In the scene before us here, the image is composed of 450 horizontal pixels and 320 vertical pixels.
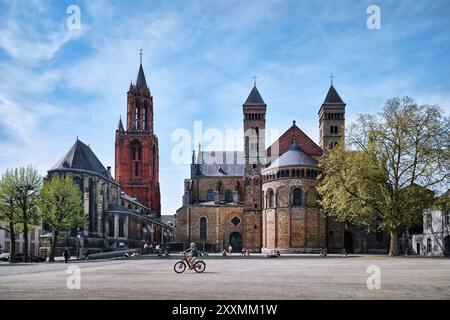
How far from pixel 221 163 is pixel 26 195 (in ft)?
148

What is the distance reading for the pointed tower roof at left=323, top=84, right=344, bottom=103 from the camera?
274ft

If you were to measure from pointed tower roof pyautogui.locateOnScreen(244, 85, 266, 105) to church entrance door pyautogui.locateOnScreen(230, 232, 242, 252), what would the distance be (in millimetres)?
22370

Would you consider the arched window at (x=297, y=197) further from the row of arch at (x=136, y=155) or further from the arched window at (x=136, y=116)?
the arched window at (x=136, y=116)

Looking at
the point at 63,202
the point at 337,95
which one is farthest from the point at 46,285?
the point at 337,95

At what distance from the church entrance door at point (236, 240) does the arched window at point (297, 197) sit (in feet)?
50.1

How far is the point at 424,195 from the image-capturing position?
49.0 m

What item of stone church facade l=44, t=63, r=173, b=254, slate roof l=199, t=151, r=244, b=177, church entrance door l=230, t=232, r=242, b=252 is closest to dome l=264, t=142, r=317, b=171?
church entrance door l=230, t=232, r=242, b=252

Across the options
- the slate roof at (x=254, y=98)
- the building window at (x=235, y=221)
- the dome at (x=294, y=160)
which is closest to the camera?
the dome at (x=294, y=160)

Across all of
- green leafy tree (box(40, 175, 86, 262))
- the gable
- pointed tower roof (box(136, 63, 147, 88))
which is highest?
pointed tower roof (box(136, 63, 147, 88))

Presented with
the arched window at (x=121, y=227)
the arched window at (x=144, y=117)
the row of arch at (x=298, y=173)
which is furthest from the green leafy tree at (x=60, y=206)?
the arched window at (x=144, y=117)

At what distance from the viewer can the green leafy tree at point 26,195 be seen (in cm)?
5241

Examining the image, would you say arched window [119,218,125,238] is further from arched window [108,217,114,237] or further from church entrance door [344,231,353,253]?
church entrance door [344,231,353,253]

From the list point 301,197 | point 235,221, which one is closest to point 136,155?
point 235,221

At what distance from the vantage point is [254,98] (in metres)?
85.1
